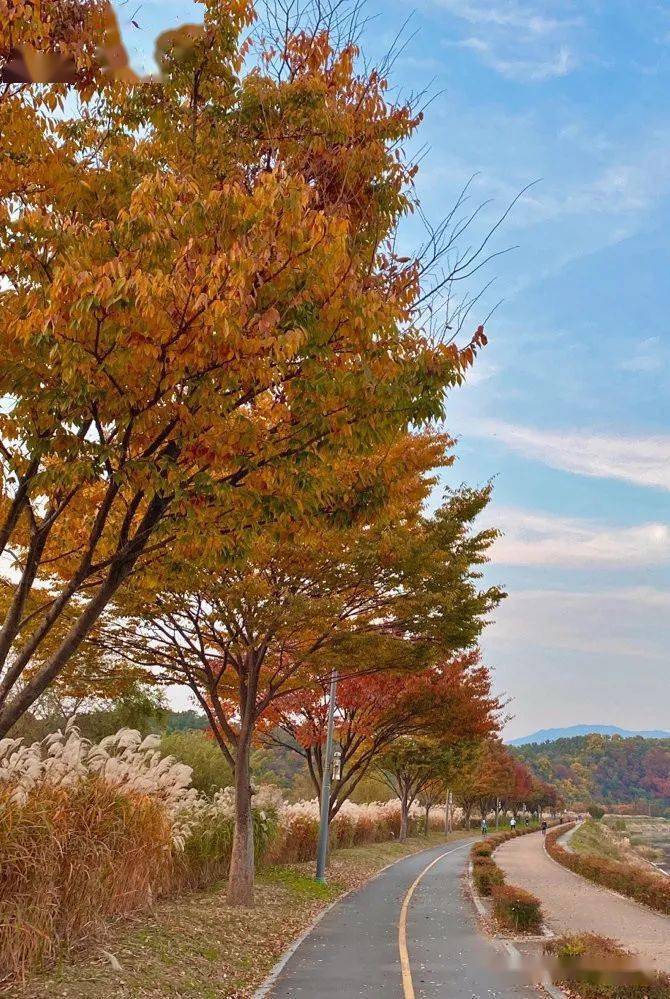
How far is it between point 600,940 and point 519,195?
9463 mm

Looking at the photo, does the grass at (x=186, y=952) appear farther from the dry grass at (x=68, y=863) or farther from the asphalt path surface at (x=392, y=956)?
the asphalt path surface at (x=392, y=956)

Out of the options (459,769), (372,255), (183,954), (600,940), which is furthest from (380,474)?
(459,769)

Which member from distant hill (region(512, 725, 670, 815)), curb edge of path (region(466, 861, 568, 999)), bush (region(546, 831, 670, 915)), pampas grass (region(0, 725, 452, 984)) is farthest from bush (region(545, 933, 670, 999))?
distant hill (region(512, 725, 670, 815))

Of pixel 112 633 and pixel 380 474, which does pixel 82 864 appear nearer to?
pixel 380 474

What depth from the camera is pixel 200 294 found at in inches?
188

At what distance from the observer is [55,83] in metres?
6.36

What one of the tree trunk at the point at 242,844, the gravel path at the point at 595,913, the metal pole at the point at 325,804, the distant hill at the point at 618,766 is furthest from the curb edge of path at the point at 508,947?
the distant hill at the point at 618,766

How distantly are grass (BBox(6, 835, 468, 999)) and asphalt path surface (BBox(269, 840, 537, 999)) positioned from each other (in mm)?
524

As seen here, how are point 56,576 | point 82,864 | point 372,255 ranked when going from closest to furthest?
point 372,255 → point 82,864 → point 56,576

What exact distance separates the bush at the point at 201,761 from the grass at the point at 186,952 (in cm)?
430

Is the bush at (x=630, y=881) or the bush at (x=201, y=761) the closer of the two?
the bush at (x=630, y=881)

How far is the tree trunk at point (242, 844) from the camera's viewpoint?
1498 cm

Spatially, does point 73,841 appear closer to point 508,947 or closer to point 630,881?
point 508,947

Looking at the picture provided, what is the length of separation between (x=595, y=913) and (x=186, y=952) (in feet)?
39.7
